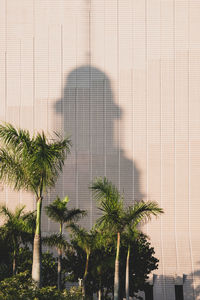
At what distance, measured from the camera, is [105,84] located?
81.5ft

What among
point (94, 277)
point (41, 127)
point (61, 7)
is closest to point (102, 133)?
point (41, 127)

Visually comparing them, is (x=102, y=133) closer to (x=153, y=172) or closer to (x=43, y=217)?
(x=153, y=172)

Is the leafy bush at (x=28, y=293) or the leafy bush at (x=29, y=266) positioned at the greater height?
the leafy bush at (x=29, y=266)

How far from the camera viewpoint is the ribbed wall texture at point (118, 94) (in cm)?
2427

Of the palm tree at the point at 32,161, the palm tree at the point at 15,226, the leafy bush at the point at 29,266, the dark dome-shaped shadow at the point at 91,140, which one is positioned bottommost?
the leafy bush at the point at 29,266

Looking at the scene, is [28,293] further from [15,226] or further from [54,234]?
[15,226]

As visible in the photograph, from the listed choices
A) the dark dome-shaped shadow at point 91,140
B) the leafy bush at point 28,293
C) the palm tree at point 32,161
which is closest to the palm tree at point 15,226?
the palm tree at point 32,161

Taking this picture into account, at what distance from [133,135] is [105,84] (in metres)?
3.19

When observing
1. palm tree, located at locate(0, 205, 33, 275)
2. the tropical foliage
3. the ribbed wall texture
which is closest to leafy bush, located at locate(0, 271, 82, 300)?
the tropical foliage

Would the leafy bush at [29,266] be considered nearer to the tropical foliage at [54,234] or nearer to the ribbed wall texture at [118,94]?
the tropical foliage at [54,234]

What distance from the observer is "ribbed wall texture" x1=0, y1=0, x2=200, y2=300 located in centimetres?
2427

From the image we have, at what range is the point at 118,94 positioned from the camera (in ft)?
81.3

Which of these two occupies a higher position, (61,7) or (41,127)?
(61,7)

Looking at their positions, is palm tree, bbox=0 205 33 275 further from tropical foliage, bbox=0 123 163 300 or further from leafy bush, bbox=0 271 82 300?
leafy bush, bbox=0 271 82 300
